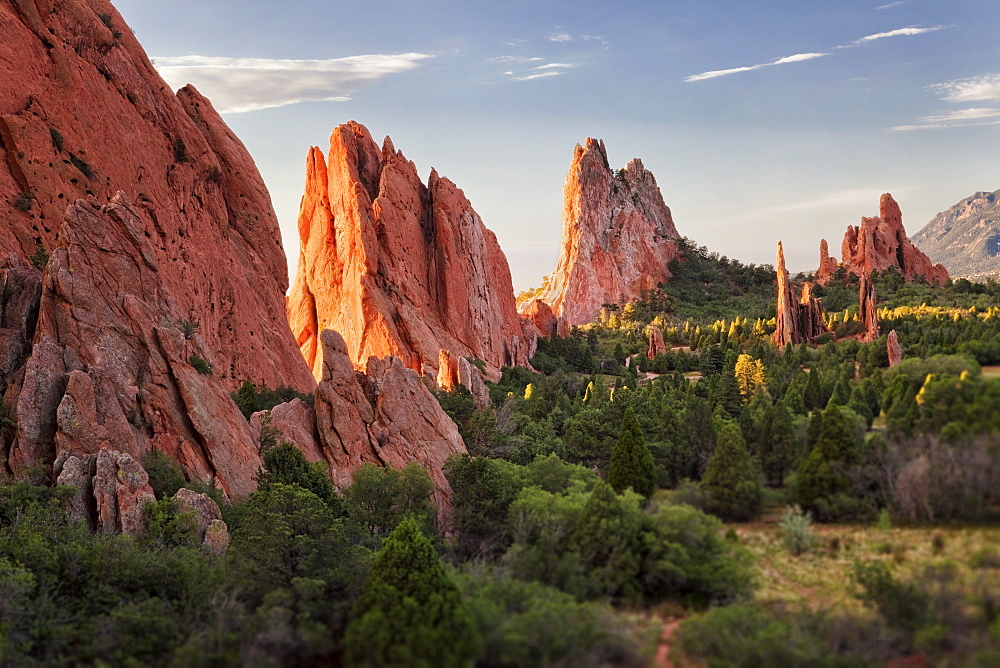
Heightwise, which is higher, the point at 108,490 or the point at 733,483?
the point at 733,483

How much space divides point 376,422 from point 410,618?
22.6m

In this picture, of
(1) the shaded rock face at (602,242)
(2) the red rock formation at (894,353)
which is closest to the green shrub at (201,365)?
(2) the red rock formation at (894,353)

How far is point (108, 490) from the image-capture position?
26.1 meters

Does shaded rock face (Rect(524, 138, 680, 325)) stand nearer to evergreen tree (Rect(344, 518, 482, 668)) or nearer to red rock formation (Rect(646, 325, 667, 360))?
red rock formation (Rect(646, 325, 667, 360))

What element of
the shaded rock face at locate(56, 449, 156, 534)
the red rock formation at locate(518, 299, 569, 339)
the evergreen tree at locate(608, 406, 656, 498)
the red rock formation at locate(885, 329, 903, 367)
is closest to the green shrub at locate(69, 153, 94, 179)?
the shaded rock face at locate(56, 449, 156, 534)

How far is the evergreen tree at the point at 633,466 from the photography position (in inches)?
817

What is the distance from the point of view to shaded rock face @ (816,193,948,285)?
110 meters

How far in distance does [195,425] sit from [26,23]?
24341 millimetres

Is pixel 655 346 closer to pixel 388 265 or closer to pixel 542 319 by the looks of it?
pixel 542 319

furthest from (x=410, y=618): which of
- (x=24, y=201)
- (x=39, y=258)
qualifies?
(x=24, y=201)

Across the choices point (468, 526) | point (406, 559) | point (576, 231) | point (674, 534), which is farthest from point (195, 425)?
point (576, 231)

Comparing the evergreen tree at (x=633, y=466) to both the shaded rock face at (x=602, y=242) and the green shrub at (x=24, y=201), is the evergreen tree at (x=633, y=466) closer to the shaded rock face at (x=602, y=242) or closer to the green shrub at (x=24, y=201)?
the green shrub at (x=24, y=201)

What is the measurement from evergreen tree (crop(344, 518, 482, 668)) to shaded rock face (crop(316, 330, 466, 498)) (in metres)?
16.4

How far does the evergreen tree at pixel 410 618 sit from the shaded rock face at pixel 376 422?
1635cm
